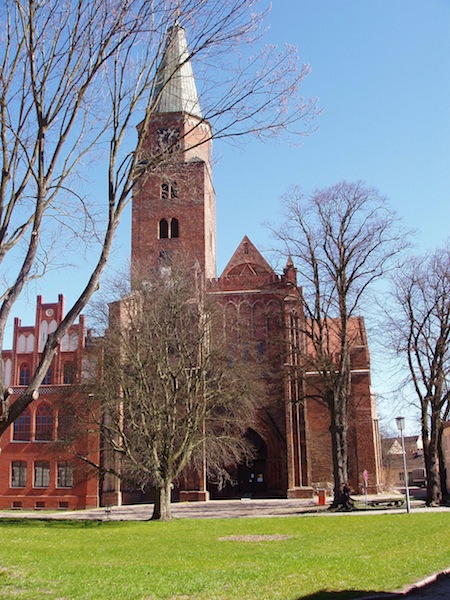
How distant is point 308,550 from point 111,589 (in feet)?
16.7

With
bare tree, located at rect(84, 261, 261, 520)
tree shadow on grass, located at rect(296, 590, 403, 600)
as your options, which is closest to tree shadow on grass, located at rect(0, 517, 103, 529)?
bare tree, located at rect(84, 261, 261, 520)

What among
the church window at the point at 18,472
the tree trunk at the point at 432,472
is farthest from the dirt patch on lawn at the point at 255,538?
the church window at the point at 18,472

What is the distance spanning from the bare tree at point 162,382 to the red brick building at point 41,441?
8.50 meters

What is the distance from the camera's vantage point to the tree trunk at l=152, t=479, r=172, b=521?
23.4 metres

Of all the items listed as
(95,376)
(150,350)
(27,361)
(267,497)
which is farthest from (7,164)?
(267,497)

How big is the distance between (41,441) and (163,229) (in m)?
17.5

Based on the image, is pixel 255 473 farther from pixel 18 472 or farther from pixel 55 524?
pixel 55 524

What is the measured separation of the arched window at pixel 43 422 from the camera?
37938 mm

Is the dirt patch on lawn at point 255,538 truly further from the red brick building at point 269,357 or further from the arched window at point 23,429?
the arched window at point 23,429

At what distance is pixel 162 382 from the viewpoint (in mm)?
25406

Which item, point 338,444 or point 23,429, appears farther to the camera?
point 23,429

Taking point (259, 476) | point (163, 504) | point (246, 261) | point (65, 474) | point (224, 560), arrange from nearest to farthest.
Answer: point (224, 560), point (163, 504), point (65, 474), point (259, 476), point (246, 261)

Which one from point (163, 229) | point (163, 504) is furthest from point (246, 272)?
point (163, 504)

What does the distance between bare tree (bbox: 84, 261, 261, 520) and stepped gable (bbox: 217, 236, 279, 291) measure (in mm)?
12021
